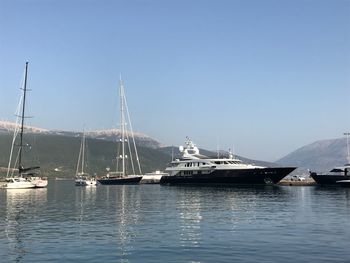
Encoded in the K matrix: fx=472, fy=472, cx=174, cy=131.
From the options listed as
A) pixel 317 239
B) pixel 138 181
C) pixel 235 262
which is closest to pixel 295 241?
pixel 317 239

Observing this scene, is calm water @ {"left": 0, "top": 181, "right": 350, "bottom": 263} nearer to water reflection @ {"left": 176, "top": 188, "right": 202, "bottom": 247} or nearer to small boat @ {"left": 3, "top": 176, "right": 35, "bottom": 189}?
water reflection @ {"left": 176, "top": 188, "right": 202, "bottom": 247}

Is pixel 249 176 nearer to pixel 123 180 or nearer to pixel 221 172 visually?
pixel 221 172

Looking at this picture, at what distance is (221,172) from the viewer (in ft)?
378

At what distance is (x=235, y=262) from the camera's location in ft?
74.2

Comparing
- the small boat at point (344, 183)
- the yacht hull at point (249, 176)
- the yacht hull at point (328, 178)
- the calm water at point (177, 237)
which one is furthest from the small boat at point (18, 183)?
the small boat at point (344, 183)

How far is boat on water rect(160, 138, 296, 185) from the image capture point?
11262 centimetres

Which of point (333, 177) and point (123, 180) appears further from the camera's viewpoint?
point (123, 180)

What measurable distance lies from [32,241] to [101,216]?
15.5 metres

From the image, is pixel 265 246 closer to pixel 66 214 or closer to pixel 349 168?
pixel 66 214

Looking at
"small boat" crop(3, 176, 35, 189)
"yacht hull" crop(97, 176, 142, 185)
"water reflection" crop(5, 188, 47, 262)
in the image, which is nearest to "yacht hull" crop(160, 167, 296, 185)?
"yacht hull" crop(97, 176, 142, 185)

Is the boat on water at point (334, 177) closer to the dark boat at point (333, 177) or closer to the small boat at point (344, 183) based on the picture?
the dark boat at point (333, 177)

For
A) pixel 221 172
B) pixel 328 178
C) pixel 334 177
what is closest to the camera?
pixel 334 177

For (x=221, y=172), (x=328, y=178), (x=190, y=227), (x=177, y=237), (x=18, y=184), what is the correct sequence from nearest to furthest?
(x=177, y=237) < (x=190, y=227) < (x=18, y=184) < (x=328, y=178) < (x=221, y=172)

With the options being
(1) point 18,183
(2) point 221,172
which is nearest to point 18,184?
(1) point 18,183
